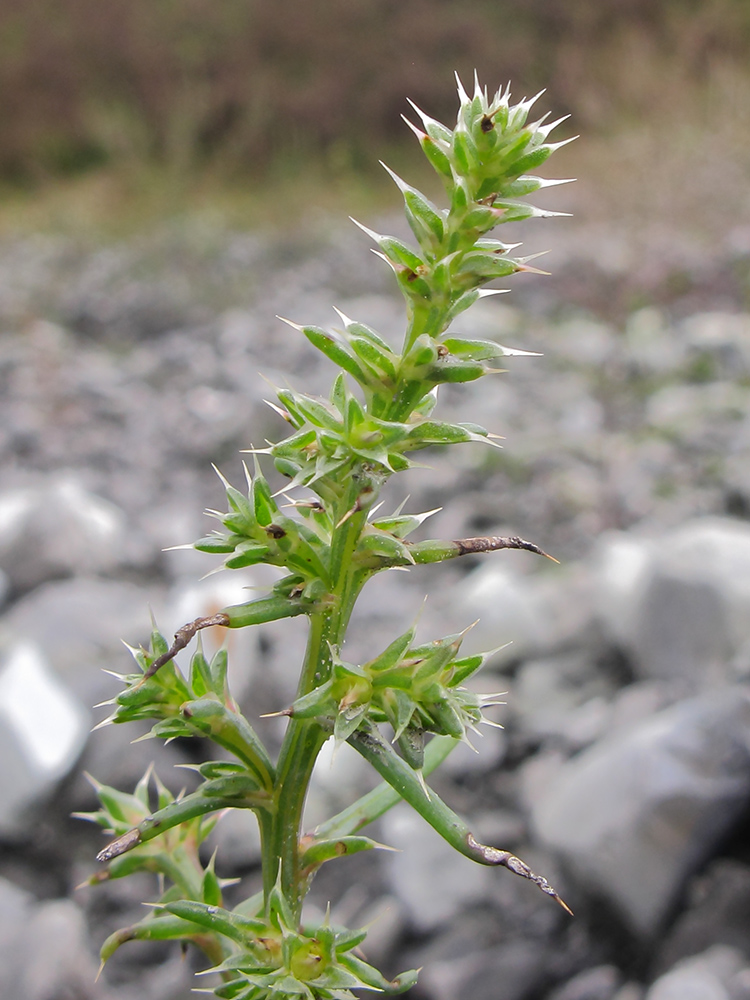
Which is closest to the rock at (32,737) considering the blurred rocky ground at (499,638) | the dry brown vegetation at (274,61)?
the blurred rocky ground at (499,638)

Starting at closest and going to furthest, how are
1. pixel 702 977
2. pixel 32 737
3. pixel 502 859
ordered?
pixel 502 859 → pixel 702 977 → pixel 32 737

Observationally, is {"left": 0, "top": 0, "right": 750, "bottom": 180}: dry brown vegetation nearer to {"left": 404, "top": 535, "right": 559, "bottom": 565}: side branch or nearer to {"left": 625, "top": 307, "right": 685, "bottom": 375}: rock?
{"left": 625, "top": 307, "right": 685, "bottom": 375}: rock

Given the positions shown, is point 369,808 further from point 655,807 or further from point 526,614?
point 526,614

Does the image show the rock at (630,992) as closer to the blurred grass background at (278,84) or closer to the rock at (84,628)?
the rock at (84,628)

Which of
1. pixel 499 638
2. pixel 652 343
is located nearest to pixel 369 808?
pixel 499 638

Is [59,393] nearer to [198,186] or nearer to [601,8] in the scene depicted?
[198,186]

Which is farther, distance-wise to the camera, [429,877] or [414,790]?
[429,877]

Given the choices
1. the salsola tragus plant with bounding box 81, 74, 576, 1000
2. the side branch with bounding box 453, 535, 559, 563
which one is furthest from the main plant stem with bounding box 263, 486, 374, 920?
the side branch with bounding box 453, 535, 559, 563
